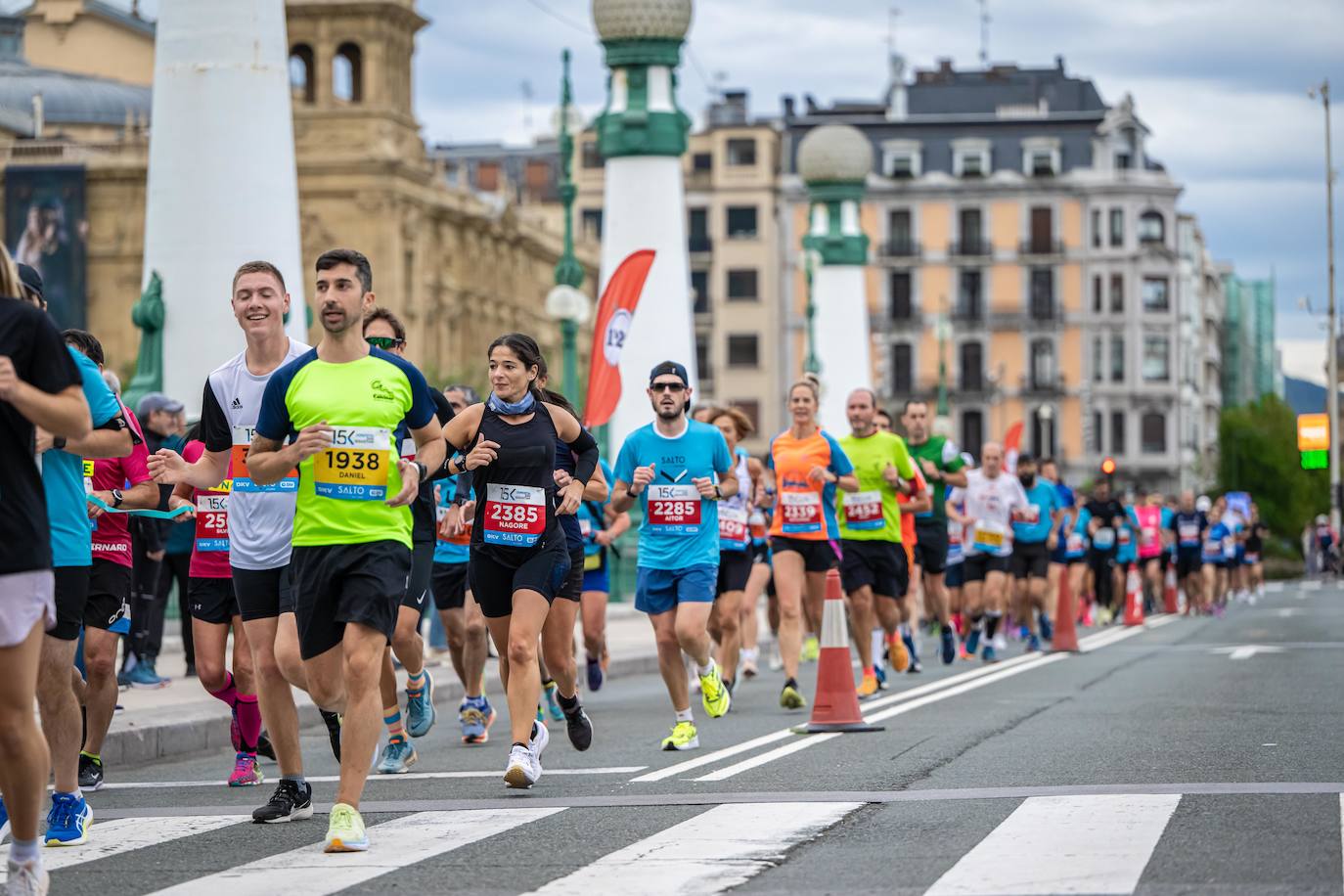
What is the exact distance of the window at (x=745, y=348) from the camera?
113 meters

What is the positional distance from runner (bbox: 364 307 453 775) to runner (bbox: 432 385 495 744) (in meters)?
0.59

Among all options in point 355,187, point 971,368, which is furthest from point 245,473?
point 971,368

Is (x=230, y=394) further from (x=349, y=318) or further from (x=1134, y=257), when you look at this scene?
(x=1134, y=257)

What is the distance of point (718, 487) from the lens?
45.3 feet

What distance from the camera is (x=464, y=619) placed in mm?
14844

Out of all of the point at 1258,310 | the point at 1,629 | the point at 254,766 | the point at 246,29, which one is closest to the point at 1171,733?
the point at 254,766

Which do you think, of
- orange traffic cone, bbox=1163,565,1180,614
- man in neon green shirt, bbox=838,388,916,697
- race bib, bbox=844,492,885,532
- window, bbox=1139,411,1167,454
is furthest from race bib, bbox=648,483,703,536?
window, bbox=1139,411,1167,454

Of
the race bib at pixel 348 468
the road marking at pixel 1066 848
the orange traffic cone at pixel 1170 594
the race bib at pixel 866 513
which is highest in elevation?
the race bib at pixel 348 468

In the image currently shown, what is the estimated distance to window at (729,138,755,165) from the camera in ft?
368

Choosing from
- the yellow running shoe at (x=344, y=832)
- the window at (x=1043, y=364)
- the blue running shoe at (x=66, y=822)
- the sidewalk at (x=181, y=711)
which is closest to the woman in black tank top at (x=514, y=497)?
the blue running shoe at (x=66, y=822)

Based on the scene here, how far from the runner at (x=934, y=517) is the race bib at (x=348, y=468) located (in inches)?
494

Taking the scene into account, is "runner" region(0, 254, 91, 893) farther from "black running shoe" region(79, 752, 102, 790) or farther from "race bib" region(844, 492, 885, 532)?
"race bib" region(844, 492, 885, 532)

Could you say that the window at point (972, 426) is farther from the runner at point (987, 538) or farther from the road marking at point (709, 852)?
the road marking at point (709, 852)

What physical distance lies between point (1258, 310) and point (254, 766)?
592 ft
